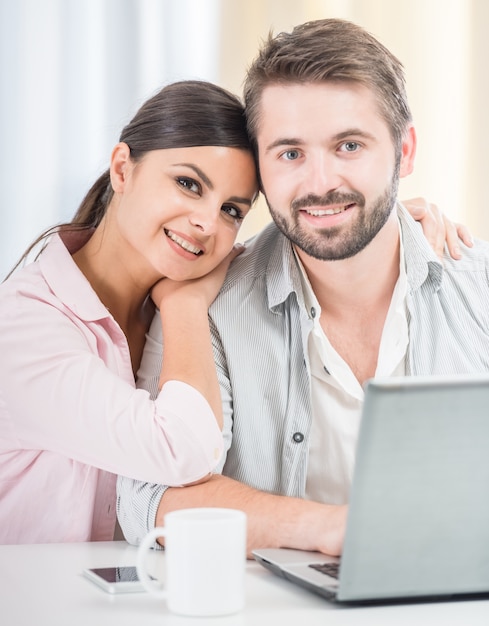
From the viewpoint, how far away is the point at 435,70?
3.03 metres

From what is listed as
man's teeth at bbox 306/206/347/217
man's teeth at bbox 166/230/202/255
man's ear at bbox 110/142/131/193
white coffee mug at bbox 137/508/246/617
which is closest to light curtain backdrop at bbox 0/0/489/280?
man's ear at bbox 110/142/131/193

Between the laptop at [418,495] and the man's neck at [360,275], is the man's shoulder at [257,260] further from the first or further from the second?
the laptop at [418,495]

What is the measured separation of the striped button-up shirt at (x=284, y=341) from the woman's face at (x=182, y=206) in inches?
3.9

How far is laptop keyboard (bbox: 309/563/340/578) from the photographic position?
0.95 m

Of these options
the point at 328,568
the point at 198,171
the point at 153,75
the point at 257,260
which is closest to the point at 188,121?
the point at 198,171

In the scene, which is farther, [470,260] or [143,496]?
[470,260]

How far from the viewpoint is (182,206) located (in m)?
1.52

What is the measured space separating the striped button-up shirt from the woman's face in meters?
0.10

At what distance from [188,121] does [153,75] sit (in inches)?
48.2

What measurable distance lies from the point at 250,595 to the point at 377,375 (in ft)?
2.31

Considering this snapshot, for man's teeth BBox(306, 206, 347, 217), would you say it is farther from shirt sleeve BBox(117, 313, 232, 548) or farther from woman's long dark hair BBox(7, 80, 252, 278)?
shirt sleeve BBox(117, 313, 232, 548)

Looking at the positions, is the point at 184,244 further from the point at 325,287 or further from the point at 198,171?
the point at 325,287

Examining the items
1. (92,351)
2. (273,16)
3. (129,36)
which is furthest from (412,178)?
(92,351)

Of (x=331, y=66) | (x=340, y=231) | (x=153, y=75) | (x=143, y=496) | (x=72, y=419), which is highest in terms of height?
(x=153, y=75)
